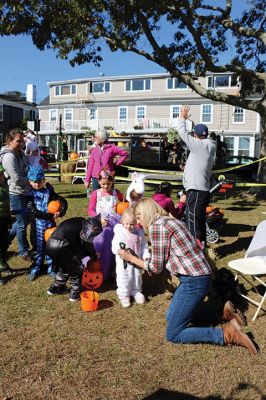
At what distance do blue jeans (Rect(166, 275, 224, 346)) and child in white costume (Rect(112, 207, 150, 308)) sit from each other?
98 centimetres

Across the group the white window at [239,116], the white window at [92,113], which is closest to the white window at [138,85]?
the white window at [92,113]

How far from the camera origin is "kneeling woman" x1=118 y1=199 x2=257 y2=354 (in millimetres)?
3791

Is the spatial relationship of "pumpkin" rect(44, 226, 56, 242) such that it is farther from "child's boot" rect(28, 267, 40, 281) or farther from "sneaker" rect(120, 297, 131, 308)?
"sneaker" rect(120, 297, 131, 308)

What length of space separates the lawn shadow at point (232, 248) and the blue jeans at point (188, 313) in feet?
9.82

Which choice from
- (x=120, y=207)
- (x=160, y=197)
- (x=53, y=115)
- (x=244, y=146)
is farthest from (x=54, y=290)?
(x=53, y=115)

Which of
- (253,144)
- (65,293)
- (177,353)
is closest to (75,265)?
(65,293)

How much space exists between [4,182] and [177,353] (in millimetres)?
3206

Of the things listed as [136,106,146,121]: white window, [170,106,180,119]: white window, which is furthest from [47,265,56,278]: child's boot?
Result: [136,106,146,121]: white window

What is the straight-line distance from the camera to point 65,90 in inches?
1925

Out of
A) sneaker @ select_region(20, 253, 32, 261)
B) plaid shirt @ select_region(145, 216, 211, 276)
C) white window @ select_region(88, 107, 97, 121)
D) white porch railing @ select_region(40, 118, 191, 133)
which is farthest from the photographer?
white window @ select_region(88, 107, 97, 121)

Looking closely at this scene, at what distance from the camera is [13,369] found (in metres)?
3.45

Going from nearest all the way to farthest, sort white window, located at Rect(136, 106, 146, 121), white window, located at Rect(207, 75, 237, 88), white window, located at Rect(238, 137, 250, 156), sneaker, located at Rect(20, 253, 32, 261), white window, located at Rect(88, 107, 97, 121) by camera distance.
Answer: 1. sneaker, located at Rect(20, 253, 32, 261)
2. white window, located at Rect(207, 75, 237, 88)
3. white window, located at Rect(238, 137, 250, 156)
4. white window, located at Rect(136, 106, 146, 121)
5. white window, located at Rect(88, 107, 97, 121)

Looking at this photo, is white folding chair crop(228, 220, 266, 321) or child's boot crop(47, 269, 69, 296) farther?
child's boot crop(47, 269, 69, 296)

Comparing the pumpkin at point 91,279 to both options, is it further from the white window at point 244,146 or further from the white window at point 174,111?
the white window at point 174,111
